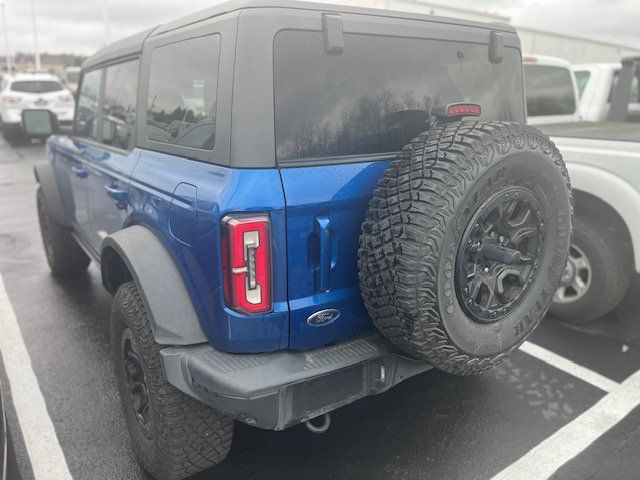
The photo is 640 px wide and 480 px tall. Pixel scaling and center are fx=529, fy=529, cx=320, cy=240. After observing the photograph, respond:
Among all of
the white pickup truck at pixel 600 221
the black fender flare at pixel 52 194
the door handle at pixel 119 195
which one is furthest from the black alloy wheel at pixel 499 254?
the black fender flare at pixel 52 194

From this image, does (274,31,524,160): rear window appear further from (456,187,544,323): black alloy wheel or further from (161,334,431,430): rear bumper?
(161,334,431,430): rear bumper

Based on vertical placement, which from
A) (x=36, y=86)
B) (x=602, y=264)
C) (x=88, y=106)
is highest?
(x=36, y=86)

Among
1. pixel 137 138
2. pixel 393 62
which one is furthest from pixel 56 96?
pixel 393 62

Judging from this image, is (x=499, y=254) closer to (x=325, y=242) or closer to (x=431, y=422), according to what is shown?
(x=325, y=242)

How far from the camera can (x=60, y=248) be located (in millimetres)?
4547

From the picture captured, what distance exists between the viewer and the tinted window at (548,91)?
519cm

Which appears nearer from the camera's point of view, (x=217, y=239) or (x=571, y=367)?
(x=217, y=239)

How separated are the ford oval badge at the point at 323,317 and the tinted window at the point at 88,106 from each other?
225 cm

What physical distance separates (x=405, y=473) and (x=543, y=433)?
0.79m

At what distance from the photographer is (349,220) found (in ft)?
6.61

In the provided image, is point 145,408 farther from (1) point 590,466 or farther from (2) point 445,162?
(1) point 590,466

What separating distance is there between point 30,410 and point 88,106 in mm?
2108

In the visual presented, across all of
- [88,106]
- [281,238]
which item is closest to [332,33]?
[281,238]

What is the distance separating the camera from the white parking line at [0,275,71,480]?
96.5 inches
